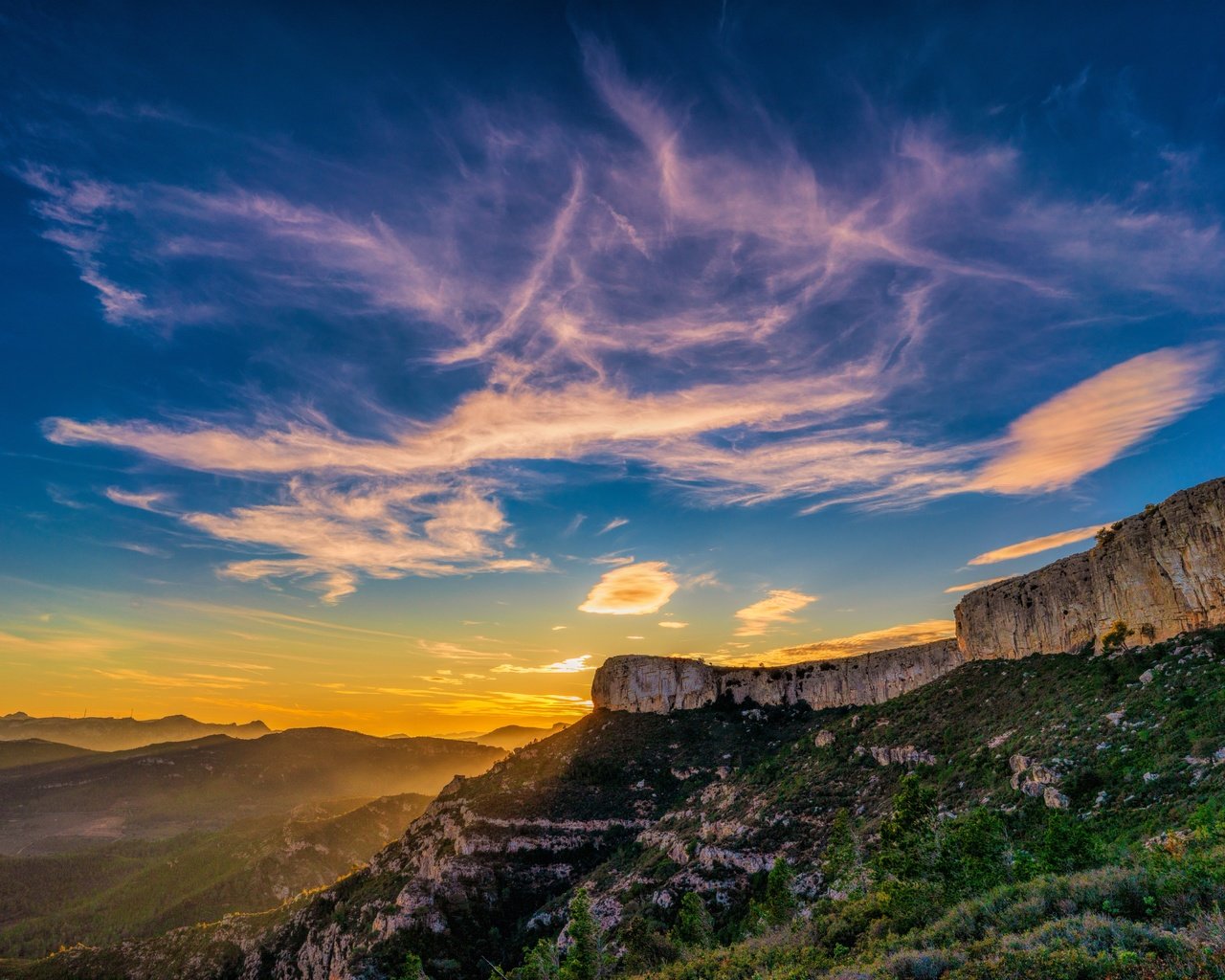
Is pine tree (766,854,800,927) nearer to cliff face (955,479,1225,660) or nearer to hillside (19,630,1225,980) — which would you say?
hillside (19,630,1225,980)

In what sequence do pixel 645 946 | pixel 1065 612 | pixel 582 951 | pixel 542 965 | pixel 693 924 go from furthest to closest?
pixel 1065 612 → pixel 693 924 → pixel 645 946 → pixel 542 965 → pixel 582 951

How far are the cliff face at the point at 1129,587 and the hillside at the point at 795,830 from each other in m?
3.72

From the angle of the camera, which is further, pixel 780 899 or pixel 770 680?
pixel 770 680

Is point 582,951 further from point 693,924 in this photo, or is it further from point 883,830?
point 883,830

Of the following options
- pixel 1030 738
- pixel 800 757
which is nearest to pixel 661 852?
pixel 800 757

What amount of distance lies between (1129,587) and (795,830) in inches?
1708

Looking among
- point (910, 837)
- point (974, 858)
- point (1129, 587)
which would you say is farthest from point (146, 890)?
point (1129, 587)

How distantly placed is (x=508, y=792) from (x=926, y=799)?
72784 mm

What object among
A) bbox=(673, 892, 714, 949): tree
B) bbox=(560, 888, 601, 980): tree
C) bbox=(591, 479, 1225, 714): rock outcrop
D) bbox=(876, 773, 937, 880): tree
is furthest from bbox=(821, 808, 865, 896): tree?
bbox=(591, 479, 1225, 714): rock outcrop

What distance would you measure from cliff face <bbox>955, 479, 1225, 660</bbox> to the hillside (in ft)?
12.2

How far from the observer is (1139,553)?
5669 cm

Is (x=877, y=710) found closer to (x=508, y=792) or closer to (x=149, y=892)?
(x=508, y=792)

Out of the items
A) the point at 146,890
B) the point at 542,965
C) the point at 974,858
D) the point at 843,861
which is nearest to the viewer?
the point at 974,858

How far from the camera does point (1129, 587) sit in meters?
57.9
